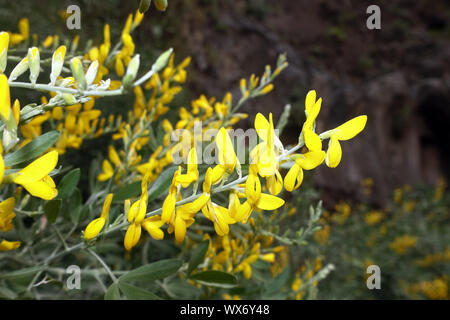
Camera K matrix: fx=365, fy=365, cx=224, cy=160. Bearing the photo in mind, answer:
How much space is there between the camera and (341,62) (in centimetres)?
547

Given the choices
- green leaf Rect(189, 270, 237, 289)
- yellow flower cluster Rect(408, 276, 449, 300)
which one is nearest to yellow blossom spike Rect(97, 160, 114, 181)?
green leaf Rect(189, 270, 237, 289)

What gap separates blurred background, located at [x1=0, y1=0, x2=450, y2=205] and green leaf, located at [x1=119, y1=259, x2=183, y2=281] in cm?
184

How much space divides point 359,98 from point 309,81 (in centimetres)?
121

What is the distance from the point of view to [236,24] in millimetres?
3605

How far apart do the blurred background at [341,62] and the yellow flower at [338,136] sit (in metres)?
2.00

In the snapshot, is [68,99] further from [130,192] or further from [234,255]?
[234,255]

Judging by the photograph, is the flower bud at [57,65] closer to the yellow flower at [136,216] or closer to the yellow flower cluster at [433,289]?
the yellow flower at [136,216]

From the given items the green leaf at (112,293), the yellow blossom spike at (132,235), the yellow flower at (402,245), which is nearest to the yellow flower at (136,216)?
the yellow blossom spike at (132,235)

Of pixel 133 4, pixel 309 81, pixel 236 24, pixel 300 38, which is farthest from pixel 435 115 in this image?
pixel 133 4

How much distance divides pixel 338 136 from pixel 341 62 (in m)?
5.53

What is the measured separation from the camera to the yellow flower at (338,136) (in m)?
0.38

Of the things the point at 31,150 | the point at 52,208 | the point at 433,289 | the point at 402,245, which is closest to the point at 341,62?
the point at 402,245

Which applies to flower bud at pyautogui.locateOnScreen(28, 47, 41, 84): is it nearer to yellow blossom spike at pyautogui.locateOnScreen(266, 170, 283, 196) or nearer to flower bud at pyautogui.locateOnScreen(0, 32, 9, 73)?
flower bud at pyautogui.locateOnScreen(0, 32, 9, 73)

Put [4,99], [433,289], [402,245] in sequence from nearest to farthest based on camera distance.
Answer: [4,99] < [433,289] < [402,245]
